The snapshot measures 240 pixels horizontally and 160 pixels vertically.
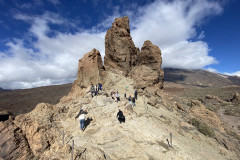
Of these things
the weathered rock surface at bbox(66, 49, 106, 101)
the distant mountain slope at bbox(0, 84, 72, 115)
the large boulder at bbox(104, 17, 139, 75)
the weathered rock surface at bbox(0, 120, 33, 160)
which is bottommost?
the distant mountain slope at bbox(0, 84, 72, 115)

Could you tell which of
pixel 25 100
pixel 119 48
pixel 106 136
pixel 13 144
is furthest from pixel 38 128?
pixel 25 100

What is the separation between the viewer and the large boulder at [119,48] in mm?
23516

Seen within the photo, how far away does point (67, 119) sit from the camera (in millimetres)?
11484

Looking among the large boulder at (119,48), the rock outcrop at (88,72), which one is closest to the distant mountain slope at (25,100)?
the rock outcrop at (88,72)

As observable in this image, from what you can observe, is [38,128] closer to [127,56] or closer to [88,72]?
[88,72]

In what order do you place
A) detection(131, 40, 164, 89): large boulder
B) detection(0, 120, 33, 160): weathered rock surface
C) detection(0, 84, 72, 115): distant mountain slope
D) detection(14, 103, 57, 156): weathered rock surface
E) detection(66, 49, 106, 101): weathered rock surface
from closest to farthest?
detection(0, 120, 33, 160): weathered rock surface < detection(14, 103, 57, 156): weathered rock surface < detection(66, 49, 106, 101): weathered rock surface < detection(131, 40, 164, 89): large boulder < detection(0, 84, 72, 115): distant mountain slope

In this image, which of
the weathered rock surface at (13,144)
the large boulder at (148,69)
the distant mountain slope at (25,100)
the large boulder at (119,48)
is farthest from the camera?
the distant mountain slope at (25,100)

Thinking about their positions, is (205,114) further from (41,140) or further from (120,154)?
(41,140)

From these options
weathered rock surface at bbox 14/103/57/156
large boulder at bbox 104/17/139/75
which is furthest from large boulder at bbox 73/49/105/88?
weathered rock surface at bbox 14/103/57/156

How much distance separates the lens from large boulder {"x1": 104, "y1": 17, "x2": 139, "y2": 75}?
77.2ft

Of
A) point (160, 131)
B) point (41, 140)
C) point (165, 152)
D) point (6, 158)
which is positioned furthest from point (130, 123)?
point (6, 158)

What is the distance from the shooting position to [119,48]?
2352cm

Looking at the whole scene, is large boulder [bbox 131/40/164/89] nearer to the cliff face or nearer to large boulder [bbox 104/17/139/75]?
the cliff face

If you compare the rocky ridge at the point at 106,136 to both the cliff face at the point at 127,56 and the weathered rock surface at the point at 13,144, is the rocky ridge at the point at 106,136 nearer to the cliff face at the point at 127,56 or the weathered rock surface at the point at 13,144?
the weathered rock surface at the point at 13,144
